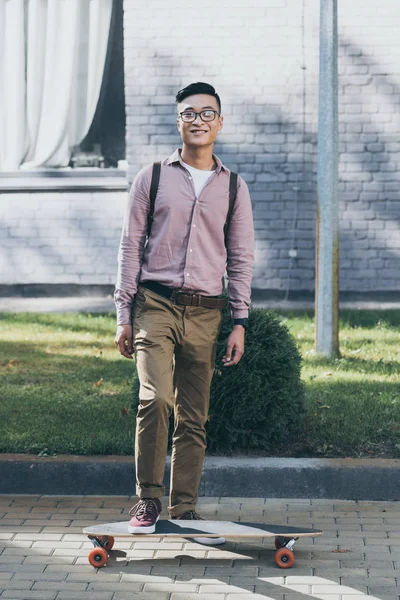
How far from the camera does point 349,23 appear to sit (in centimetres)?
1190

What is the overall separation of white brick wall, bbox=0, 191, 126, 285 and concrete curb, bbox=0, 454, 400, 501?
644cm

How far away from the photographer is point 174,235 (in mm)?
5246

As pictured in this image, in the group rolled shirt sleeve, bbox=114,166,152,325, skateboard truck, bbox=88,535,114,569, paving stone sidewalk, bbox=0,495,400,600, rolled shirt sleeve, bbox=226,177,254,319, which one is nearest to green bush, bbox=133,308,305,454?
paving stone sidewalk, bbox=0,495,400,600

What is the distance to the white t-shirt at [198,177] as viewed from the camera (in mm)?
5289

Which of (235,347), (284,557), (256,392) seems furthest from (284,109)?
(284,557)

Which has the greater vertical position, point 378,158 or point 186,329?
point 378,158

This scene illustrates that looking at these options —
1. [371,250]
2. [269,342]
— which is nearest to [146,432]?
[269,342]

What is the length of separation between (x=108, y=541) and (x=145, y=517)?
208 millimetres

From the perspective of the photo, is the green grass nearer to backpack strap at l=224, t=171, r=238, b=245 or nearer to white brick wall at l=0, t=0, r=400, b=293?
white brick wall at l=0, t=0, r=400, b=293

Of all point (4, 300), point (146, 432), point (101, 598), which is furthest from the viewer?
point (4, 300)

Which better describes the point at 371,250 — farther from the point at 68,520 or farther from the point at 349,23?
the point at 68,520

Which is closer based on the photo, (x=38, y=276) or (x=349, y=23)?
(x=349, y=23)

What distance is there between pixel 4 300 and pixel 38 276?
47 cm

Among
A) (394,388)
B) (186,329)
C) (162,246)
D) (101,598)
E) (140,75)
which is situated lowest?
(101,598)
